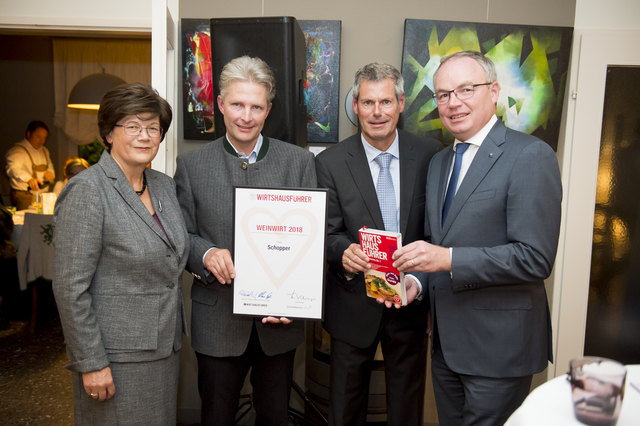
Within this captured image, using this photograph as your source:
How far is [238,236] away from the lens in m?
1.81

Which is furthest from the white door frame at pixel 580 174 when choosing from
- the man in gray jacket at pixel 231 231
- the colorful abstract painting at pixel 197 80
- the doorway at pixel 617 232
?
the colorful abstract painting at pixel 197 80

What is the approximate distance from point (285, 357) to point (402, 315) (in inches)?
20.9

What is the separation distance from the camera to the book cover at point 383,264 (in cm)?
168

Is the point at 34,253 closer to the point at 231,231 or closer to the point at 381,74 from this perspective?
the point at 231,231

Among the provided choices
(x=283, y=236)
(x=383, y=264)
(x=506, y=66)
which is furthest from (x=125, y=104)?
(x=506, y=66)

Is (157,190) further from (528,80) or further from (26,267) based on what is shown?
(26,267)

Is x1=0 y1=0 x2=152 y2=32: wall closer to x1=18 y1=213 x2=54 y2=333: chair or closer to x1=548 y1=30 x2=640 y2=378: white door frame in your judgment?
x1=18 y1=213 x2=54 y2=333: chair

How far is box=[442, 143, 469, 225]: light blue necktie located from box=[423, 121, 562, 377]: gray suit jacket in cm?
8

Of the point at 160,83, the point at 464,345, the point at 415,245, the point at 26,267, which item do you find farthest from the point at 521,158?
the point at 26,267

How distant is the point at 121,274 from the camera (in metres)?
1.61

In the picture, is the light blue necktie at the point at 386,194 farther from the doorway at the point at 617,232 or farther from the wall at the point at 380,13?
the doorway at the point at 617,232

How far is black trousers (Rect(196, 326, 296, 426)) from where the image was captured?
6.33 ft
